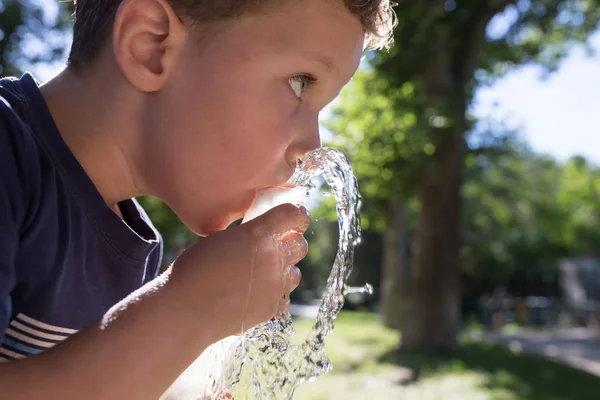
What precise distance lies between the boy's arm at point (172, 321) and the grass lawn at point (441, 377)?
4.37 metres

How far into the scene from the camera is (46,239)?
41.8 inches

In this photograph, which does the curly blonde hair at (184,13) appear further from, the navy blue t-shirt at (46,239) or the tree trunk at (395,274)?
the tree trunk at (395,274)

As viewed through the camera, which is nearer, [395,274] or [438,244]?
[438,244]

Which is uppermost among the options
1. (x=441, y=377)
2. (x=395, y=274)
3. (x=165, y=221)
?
(x=165, y=221)

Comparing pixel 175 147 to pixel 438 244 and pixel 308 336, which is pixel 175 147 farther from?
pixel 438 244

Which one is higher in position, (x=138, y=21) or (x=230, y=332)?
(x=138, y=21)

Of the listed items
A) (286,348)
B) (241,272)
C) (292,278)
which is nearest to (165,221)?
(286,348)

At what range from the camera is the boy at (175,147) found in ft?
3.39

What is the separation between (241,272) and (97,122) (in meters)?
0.39

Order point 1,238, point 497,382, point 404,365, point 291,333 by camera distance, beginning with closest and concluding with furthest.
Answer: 1. point 1,238
2. point 291,333
3. point 497,382
4. point 404,365

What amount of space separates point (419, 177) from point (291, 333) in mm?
7810

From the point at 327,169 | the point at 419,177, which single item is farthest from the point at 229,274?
the point at 419,177

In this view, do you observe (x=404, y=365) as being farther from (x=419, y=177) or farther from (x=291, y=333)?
(x=291, y=333)

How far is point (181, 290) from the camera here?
98cm
